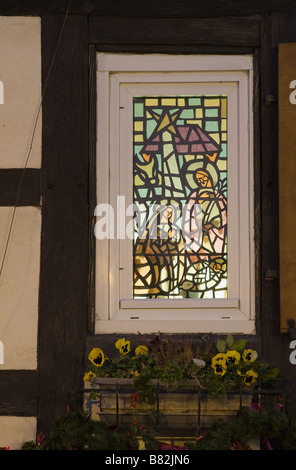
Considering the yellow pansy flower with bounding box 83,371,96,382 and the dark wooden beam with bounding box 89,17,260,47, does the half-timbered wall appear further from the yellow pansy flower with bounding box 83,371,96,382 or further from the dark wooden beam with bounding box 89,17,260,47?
the yellow pansy flower with bounding box 83,371,96,382

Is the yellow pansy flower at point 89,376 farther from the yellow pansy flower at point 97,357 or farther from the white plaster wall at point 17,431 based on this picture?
the white plaster wall at point 17,431

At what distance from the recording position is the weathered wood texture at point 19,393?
399cm

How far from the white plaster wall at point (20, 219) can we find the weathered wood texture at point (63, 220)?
5 cm

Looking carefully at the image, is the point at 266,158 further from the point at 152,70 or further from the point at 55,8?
the point at 55,8

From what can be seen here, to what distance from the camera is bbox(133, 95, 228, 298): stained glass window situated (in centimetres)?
411

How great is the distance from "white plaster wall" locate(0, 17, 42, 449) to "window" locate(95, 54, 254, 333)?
0.40 metres

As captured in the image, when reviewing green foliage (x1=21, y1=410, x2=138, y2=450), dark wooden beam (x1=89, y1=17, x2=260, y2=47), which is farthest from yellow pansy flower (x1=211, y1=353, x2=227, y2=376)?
dark wooden beam (x1=89, y1=17, x2=260, y2=47)

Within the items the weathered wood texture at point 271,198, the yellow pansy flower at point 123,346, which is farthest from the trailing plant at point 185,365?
the weathered wood texture at point 271,198

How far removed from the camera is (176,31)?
409 centimetres

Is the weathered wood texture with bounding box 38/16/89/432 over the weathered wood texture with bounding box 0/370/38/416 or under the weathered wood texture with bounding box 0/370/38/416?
over

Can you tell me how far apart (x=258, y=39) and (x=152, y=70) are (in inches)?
27.1

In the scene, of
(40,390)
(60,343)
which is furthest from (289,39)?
(40,390)
